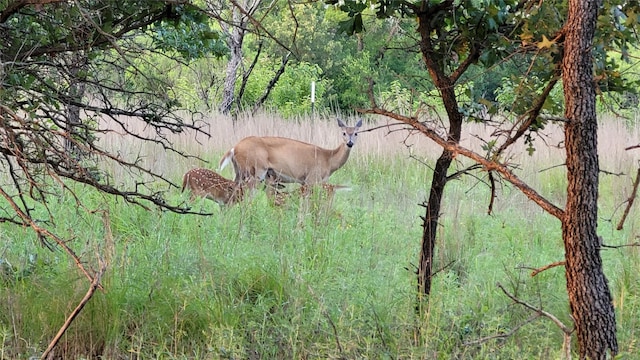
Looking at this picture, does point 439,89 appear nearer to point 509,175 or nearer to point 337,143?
point 509,175

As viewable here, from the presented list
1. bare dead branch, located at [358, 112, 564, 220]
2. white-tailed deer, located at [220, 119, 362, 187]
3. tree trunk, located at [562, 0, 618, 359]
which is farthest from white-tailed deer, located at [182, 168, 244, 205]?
tree trunk, located at [562, 0, 618, 359]

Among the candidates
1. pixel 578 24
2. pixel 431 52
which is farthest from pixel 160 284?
pixel 578 24

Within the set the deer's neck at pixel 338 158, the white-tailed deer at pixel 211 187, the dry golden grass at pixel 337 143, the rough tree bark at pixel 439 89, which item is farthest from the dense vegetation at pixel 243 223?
the deer's neck at pixel 338 158

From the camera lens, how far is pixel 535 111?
260 centimetres

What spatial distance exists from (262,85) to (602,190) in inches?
511

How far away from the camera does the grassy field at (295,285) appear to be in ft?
11.4

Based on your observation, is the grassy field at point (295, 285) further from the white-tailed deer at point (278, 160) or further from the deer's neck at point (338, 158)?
the deer's neck at point (338, 158)

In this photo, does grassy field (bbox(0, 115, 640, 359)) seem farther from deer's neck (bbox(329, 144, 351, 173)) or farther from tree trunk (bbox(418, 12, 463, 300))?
deer's neck (bbox(329, 144, 351, 173))

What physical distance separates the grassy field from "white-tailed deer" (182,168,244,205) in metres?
0.14

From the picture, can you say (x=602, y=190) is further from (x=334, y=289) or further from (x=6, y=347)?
(x=6, y=347)

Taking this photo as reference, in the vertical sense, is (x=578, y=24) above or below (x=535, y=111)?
above

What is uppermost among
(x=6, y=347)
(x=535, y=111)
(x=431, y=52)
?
(x=431, y=52)

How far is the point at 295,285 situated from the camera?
424 cm

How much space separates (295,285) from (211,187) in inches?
124
